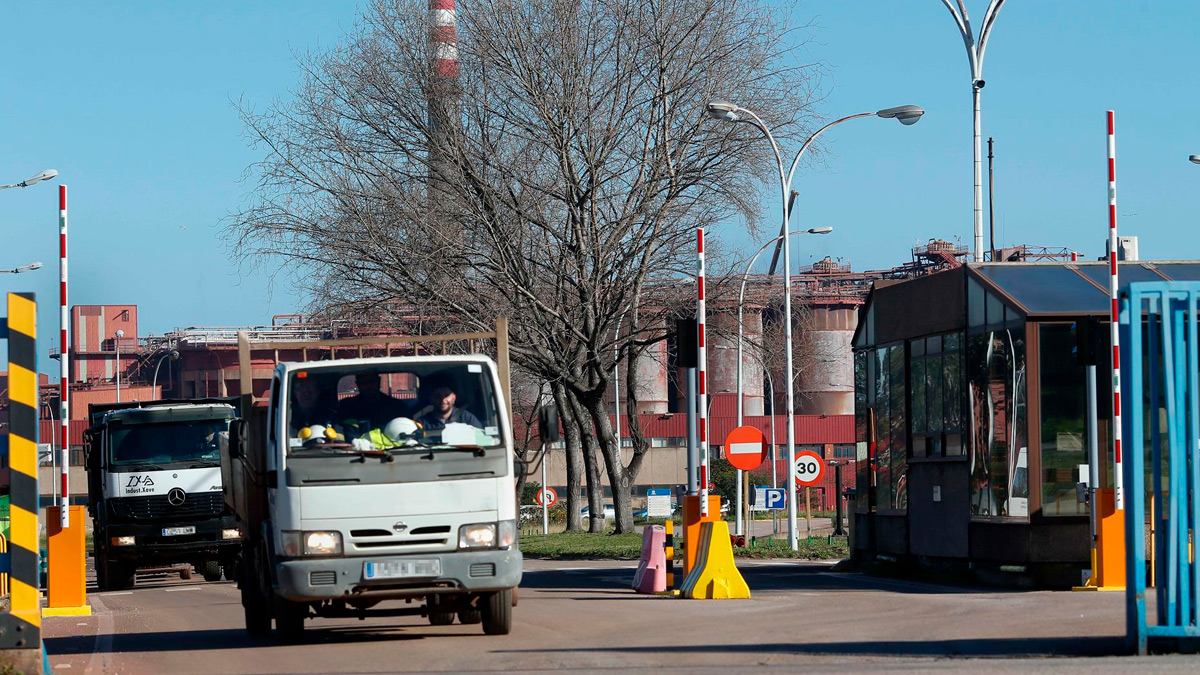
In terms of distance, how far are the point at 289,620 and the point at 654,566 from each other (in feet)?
21.2

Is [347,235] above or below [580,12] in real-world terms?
below

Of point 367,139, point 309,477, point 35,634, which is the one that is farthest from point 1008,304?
point 367,139

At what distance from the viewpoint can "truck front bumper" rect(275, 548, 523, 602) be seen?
1134 centimetres

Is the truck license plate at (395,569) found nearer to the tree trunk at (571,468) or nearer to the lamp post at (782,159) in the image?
the lamp post at (782,159)

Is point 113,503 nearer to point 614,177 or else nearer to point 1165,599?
point 614,177

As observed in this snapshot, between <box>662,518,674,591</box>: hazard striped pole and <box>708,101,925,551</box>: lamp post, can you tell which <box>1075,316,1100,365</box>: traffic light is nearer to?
<box>662,518,674,591</box>: hazard striped pole

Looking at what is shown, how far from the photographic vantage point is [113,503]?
23.8 meters

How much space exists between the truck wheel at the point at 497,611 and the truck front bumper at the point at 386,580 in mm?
658

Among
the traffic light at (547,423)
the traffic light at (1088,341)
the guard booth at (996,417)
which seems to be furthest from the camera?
the guard booth at (996,417)

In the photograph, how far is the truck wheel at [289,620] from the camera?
12.1 m

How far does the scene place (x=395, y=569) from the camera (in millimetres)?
11391

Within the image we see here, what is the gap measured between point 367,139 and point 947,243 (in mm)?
73460

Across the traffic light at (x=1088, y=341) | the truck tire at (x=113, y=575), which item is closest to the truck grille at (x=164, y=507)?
the truck tire at (x=113, y=575)

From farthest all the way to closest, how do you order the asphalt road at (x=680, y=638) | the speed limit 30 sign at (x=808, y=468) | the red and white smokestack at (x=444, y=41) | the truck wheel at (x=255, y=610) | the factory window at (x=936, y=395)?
the speed limit 30 sign at (x=808, y=468), the red and white smokestack at (x=444, y=41), the factory window at (x=936, y=395), the truck wheel at (x=255, y=610), the asphalt road at (x=680, y=638)
